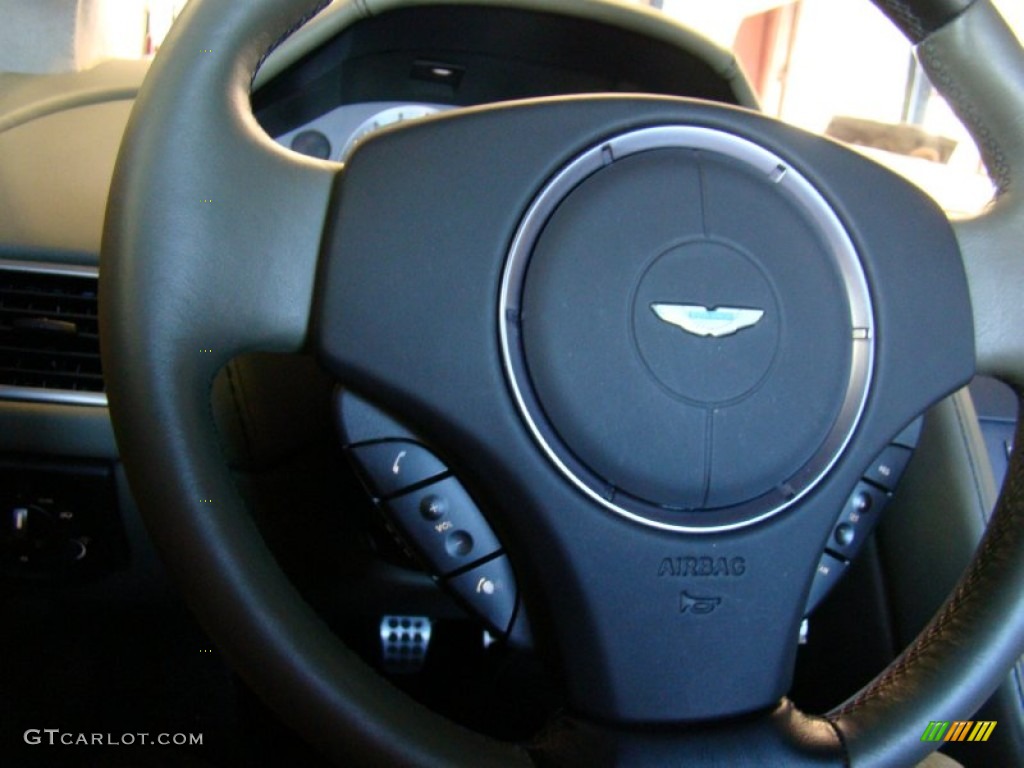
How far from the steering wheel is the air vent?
389 mm

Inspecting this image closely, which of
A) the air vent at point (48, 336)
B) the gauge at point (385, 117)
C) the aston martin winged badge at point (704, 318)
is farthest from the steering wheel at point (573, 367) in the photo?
the gauge at point (385, 117)

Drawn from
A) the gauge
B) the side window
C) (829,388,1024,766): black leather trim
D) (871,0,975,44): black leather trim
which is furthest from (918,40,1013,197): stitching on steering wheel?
the side window

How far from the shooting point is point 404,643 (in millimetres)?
1114

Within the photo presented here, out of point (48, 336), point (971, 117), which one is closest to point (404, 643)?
point (48, 336)

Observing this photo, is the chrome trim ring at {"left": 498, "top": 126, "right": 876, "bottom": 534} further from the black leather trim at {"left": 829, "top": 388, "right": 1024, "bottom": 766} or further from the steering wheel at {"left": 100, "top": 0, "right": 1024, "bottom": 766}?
the black leather trim at {"left": 829, "top": 388, "right": 1024, "bottom": 766}

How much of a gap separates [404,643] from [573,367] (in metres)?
0.61

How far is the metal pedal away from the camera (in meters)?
1.11

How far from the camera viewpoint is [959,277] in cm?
68

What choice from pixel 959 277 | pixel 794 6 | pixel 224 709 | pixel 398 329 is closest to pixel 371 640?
pixel 224 709

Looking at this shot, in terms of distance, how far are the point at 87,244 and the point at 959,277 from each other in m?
0.76

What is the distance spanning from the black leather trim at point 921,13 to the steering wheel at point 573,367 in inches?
5.7

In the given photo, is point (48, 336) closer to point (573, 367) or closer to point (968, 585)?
point (573, 367)

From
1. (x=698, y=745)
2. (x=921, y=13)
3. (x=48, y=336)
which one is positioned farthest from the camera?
(x=48, y=336)

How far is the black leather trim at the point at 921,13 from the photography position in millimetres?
696
